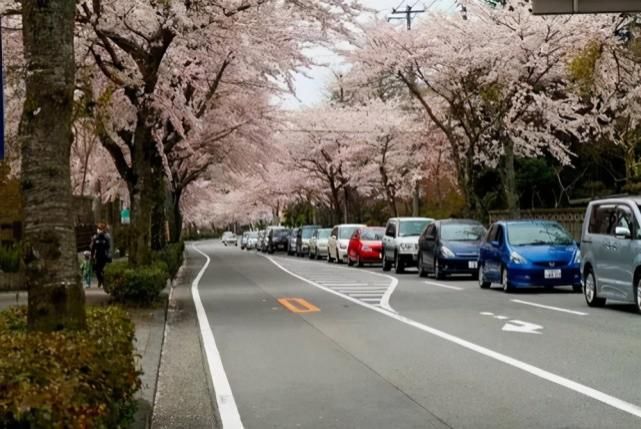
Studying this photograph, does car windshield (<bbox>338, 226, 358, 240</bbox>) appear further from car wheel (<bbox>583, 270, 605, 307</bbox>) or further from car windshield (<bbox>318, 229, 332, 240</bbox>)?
car wheel (<bbox>583, 270, 605, 307</bbox>)

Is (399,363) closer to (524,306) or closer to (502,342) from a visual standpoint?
(502,342)

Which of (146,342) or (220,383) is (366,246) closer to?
(146,342)

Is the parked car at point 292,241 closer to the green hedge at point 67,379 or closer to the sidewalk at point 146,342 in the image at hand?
the sidewalk at point 146,342

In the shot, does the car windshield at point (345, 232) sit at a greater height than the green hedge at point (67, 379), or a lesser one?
greater

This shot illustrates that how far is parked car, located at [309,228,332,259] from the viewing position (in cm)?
4876

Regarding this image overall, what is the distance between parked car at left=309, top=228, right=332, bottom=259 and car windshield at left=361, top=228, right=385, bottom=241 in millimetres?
9285

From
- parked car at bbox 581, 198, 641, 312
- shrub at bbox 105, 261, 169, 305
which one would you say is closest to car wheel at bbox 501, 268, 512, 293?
parked car at bbox 581, 198, 641, 312

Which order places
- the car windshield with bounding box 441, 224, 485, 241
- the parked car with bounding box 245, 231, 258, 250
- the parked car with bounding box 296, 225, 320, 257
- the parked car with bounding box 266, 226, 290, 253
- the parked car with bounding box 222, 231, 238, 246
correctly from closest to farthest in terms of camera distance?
1. the car windshield with bounding box 441, 224, 485, 241
2. the parked car with bounding box 296, 225, 320, 257
3. the parked car with bounding box 266, 226, 290, 253
4. the parked car with bounding box 245, 231, 258, 250
5. the parked car with bounding box 222, 231, 238, 246

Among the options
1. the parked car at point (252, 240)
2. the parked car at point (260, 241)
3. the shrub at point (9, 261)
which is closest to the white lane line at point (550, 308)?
the shrub at point (9, 261)

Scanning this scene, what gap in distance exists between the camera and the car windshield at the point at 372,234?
38.5 meters

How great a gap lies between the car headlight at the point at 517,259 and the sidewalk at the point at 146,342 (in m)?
7.91

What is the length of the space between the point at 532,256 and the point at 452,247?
5.85 m

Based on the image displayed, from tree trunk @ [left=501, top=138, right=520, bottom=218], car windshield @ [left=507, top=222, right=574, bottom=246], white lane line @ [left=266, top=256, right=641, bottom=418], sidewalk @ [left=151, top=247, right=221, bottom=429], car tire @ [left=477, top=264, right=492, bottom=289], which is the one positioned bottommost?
sidewalk @ [left=151, top=247, right=221, bottom=429]

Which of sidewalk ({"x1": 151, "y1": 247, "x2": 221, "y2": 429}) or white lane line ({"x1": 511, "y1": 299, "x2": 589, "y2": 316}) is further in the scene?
white lane line ({"x1": 511, "y1": 299, "x2": 589, "y2": 316})
